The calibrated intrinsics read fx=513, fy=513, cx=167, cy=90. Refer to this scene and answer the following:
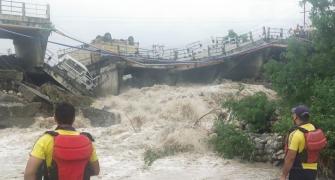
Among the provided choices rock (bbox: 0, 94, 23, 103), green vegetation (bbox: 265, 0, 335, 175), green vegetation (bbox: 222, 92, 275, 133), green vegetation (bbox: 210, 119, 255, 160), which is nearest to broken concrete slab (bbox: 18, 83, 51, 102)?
rock (bbox: 0, 94, 23, 103)

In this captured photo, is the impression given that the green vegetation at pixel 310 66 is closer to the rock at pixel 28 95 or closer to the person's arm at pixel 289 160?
the person's arm at pixel 289 160

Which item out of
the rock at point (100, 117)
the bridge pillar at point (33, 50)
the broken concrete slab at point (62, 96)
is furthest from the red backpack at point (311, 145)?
the bridge pillar at point (33, 50)

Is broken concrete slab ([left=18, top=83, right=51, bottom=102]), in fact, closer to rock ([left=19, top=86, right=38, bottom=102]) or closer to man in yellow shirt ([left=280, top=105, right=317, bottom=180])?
rock ([left=19, top=86, right=38, bottom=102])

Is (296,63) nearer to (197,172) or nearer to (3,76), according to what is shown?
(197,172)

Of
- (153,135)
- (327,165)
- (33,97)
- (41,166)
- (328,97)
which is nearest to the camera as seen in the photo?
(41,166)

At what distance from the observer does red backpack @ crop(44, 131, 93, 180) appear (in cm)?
418

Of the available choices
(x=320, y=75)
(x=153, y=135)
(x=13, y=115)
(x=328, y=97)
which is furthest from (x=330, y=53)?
(x=13, y=115)

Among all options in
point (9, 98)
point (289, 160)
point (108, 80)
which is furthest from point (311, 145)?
point (108, 80)

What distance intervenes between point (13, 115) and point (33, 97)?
226 cm

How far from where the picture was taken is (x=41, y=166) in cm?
417

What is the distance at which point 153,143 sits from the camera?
16328 mm

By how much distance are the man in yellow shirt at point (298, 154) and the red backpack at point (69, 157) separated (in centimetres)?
232

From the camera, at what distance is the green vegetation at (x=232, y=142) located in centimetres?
1234

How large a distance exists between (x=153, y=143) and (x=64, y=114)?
12119mm
